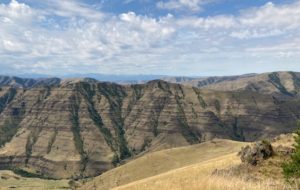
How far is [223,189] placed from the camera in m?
15.3

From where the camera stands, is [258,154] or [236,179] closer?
[236,179]

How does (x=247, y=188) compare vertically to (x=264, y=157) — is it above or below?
above

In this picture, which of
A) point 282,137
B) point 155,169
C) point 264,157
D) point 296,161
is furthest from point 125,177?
point 296,161

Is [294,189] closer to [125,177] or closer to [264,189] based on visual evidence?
[264,189]

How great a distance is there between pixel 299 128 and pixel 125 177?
169 m

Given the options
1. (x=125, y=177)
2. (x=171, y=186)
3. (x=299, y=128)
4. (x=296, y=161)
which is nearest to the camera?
(x=171, y=186)

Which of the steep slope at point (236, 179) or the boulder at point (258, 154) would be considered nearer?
the steep slope at point (236, 179)

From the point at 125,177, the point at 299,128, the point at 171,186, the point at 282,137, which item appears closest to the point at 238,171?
the point at 299,128

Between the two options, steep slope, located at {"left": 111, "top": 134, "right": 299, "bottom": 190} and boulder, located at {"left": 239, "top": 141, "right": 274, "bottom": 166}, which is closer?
steep slope, located at {"left": 111, "top": 134, "right": 299, "bottom": 190}

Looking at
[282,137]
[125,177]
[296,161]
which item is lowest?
[125,177]

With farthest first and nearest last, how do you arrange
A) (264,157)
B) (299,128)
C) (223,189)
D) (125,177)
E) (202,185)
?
(125,177)
(264,157)
(299,128)
(202,185)
(223,189)

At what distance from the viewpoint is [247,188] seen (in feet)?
50.9

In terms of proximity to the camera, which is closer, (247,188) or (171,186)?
(247,188)

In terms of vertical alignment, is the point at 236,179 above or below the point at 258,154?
above
